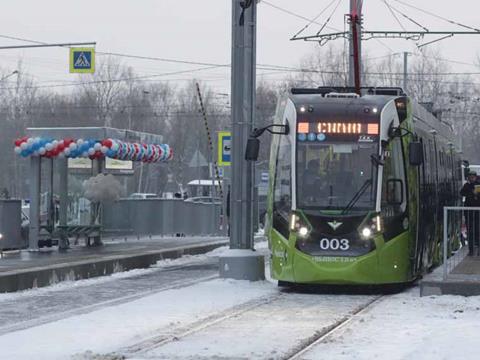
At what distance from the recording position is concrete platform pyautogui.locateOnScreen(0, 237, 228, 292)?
65.9 feet

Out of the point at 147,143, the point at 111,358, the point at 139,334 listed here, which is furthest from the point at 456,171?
the point at 111,358

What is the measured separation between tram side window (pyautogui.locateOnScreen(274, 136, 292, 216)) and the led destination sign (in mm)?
388

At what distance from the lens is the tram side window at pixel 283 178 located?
64.3ft

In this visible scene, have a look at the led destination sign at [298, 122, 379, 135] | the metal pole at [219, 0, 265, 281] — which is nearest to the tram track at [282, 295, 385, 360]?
the led destination sign at [298, 122, 379, 135]

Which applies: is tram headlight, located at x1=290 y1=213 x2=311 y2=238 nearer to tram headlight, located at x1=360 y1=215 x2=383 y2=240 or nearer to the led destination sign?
tram headlight, located at x1=360 y1=215 x2=383 y2=240

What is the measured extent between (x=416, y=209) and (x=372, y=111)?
219 centimetres

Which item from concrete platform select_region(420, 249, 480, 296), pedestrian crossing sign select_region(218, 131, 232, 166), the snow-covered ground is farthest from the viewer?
pedestrian crossing sign select_region(218, 131, 232, 166)

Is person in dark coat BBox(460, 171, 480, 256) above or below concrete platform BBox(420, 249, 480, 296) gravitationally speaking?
above

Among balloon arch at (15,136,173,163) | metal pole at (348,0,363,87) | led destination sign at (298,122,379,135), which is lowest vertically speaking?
balloon arch at (15,136,173,163)

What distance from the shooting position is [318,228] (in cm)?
1922

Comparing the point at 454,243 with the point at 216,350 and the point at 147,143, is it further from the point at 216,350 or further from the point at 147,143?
the point at 147,143

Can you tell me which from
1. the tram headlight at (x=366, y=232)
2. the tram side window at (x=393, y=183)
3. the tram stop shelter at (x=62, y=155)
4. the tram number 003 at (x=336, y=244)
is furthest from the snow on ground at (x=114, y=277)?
the tram side window at (x=393, y=183)

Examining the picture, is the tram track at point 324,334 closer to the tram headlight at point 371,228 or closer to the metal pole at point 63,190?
the tram headlight at point 371,228

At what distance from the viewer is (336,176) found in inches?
763
